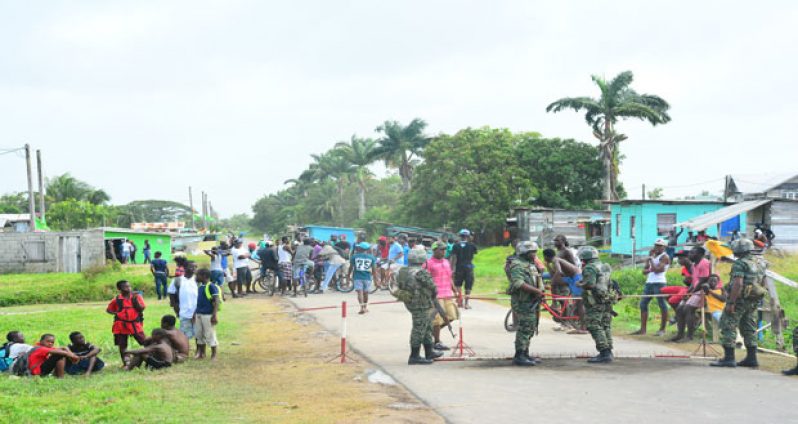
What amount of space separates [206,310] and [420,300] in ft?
11.2

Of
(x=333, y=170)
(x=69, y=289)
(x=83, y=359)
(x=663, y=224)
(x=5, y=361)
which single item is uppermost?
(x=333, y=170)

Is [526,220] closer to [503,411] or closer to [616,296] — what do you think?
[616,296]

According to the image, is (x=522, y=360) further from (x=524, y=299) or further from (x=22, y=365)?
(x=22, y=365)

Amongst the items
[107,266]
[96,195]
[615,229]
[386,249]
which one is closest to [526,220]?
[615,229]

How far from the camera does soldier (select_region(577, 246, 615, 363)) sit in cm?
1013

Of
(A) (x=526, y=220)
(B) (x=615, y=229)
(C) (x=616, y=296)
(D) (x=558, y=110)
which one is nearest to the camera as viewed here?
(C) (x=616, y=296)

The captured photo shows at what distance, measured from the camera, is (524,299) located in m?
10.2

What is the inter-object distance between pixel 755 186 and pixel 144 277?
144 ft

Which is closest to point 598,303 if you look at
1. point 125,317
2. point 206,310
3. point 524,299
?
point 524,299

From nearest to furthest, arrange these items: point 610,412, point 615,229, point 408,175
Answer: point 610,412
point 615,229
point 408,175

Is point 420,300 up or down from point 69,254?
up

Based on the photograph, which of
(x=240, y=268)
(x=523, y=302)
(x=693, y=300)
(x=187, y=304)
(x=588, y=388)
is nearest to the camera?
(x=588, y=388)

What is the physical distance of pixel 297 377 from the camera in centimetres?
975

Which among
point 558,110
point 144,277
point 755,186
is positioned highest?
point 558,110
